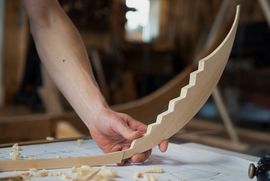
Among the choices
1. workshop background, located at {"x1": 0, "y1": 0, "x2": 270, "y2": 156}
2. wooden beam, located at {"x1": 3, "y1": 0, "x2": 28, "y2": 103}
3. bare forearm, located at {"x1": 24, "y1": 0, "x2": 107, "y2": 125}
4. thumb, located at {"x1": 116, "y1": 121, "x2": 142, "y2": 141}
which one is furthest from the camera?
wooden beam, located at {"x1": 3, "y1": 0, "x2": 28, "y2": 103}

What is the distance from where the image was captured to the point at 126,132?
0.77 metres

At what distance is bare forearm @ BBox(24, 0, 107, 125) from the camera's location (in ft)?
2.85

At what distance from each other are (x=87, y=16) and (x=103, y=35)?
39 centimetres

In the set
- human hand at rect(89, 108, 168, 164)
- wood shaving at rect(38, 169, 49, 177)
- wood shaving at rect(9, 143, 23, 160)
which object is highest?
human hand at rect(89, 108, 168, 164)

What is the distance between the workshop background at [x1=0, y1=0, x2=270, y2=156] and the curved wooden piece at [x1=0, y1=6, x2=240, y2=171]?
4.69ft

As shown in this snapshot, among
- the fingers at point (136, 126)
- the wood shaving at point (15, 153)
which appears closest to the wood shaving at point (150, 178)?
the fingers at point (136, 126)

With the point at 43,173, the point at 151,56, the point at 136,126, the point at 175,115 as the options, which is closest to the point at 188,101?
the point at 175,115

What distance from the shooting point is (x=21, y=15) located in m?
4.51

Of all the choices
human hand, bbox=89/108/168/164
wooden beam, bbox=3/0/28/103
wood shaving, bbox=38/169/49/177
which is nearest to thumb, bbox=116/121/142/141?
human hand, bbox=89/108/168/164

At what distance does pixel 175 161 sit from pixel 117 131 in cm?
13

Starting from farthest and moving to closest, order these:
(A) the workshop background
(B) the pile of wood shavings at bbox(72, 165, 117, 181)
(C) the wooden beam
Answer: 1. (C) the wooden beam
2. (A) the workshop background
3. (B) the pile of wood shavings at bbox(72, 165, 117, 181)

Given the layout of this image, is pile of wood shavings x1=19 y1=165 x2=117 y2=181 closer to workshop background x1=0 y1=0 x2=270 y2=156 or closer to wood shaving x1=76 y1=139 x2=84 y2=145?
wood shaving x1=76 y1=139 x2=84 y2=145

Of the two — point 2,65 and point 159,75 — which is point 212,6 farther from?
point 2,65

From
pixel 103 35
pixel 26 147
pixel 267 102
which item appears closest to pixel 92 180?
pixel 26 147
